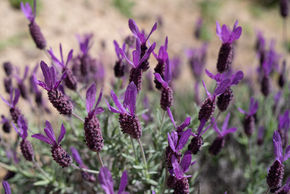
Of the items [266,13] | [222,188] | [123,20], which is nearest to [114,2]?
[123,20]

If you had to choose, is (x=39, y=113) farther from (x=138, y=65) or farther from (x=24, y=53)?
(x=24, y=53)

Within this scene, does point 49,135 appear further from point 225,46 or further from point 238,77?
point 225,46

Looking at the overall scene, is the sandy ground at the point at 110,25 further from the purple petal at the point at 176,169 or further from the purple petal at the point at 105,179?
the purple petal at the point at 105,179

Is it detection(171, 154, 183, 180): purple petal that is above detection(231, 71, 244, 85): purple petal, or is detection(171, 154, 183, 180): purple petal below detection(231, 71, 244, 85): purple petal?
below

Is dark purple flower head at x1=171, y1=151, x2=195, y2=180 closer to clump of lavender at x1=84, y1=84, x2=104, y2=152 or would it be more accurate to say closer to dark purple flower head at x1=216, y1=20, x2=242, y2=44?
clump of lavender at x1=84, y1=84, x2=104, y2=152

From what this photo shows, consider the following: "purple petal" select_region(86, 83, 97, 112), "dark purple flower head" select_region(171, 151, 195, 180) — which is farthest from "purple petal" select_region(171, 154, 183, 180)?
"purple petal" select_region(86, 83, 97, 112)

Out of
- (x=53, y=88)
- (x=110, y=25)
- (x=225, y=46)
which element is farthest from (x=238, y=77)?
(x=110, y=25)
